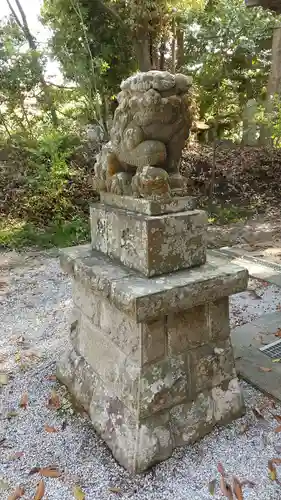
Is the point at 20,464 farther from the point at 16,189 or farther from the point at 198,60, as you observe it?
the point at 198,60

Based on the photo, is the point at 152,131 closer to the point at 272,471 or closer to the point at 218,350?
the point at 218,350

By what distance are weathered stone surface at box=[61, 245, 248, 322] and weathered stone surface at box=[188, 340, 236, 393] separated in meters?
0.34

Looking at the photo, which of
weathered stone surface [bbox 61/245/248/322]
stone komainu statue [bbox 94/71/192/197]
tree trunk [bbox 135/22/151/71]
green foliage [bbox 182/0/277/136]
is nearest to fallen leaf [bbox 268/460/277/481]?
weathered stone surface [bbox 61/245/248/322]

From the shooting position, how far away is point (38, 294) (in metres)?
4.17

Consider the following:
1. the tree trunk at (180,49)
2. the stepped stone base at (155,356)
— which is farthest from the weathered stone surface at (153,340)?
the tree trunk at (180,49)

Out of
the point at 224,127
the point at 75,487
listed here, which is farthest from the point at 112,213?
the point at 224,127

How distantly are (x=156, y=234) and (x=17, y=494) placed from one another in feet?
4.49

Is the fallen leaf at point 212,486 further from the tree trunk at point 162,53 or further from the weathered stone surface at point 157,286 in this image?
A: the tree trunk at point 162,53

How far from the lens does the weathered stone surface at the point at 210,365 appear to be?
202 centimetres

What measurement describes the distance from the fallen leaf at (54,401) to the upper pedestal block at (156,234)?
3.35 feet

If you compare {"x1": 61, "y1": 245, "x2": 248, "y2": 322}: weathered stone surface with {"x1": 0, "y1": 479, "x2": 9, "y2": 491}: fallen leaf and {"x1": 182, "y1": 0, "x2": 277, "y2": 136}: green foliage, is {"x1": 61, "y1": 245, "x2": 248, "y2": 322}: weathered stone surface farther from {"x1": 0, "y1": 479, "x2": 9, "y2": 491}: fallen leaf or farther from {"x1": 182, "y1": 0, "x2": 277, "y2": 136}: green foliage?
{"x1": 182, "y1": 0, "x2": 277, "y2": 136}: green foliage

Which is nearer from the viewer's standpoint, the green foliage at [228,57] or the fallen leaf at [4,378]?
the fallen leaf at [4,378]

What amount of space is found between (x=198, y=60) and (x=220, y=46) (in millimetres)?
928

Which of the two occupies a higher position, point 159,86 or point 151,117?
point 159,86
